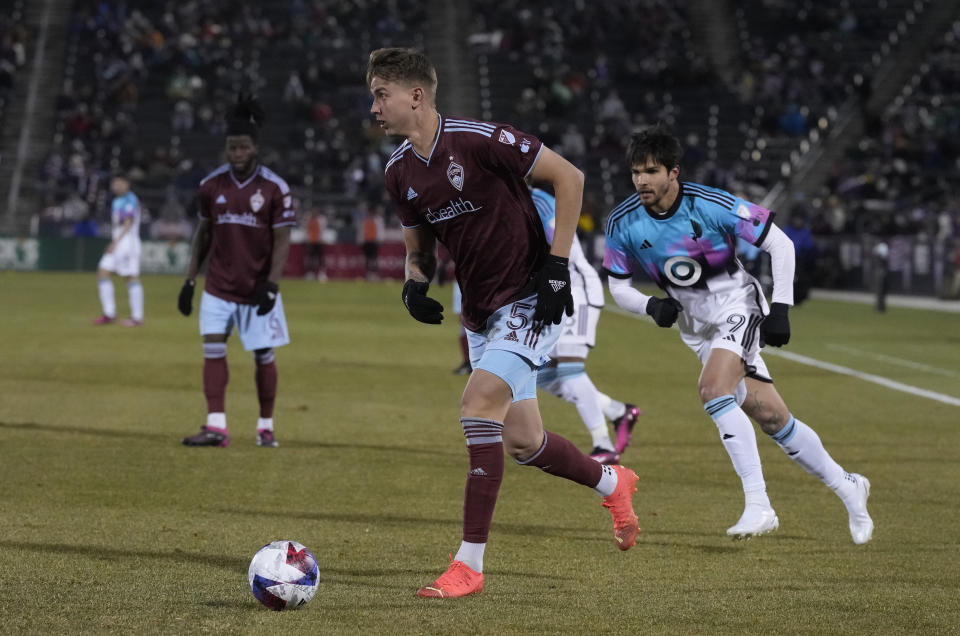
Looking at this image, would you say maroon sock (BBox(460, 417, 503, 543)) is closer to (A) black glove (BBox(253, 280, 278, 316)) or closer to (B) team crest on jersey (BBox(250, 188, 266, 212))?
(A) black glove (BBox(253, 280, 278, 316))

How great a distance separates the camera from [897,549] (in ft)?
23.2

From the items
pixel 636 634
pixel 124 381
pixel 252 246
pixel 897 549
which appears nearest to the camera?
pixel 636 634

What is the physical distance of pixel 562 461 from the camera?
250 inches

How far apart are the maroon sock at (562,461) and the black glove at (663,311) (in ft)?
3.71

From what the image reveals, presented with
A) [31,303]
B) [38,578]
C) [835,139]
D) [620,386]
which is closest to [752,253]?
[620,386]

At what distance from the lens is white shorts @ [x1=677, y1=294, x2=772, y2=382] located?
7.53 meters

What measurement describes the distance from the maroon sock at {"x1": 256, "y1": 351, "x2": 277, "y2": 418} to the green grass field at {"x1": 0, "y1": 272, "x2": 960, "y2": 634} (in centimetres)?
30

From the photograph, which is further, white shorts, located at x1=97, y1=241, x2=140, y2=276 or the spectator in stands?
the spectator in stands

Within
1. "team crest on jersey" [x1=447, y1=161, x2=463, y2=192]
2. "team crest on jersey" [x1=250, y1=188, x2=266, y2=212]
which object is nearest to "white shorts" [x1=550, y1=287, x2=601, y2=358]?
"team crest on jersey" [x1=250, y1=188, x2=266, y2=212]

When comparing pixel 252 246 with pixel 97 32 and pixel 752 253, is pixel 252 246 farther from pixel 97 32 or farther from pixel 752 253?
pixel 97 32

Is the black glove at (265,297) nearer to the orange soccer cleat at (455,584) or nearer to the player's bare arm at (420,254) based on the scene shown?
the player's bare arm at (420,254)

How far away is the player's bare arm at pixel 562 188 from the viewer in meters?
6.01

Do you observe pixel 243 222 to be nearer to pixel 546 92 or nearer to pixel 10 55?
pixel 546 92

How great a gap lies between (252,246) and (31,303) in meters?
18.1
